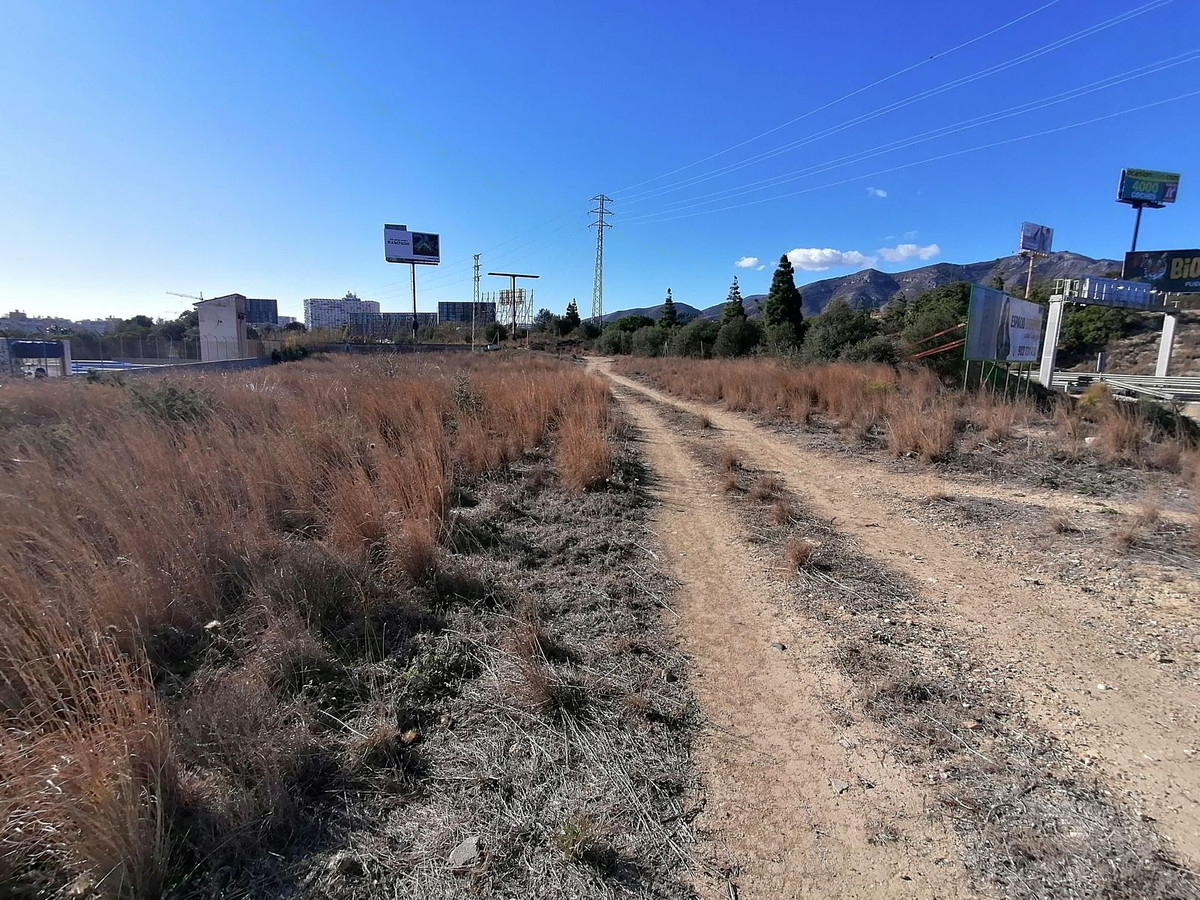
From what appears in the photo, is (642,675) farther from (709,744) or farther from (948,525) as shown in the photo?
(948,525)

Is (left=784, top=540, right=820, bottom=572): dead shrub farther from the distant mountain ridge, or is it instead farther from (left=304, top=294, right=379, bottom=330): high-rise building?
(left=304, top=294, right=379, bottom=330): high-rise building

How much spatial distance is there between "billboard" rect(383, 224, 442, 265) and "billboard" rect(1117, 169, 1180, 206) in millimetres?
65016

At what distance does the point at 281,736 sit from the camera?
6.92 ft

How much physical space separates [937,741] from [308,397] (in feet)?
28.3

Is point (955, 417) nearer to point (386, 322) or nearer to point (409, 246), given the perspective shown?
point (409, 246)

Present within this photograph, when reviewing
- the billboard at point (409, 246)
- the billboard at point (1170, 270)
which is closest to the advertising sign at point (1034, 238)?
the billboard at point (1170, 270)

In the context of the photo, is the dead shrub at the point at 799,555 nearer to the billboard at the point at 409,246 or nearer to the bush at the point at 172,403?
the bush at the point at 172,403

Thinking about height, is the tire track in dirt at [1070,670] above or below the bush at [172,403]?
below

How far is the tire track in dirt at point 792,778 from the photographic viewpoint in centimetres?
174

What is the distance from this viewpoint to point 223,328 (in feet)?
122

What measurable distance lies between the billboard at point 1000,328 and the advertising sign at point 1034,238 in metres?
55.6

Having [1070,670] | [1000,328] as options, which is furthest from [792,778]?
[1000,328]

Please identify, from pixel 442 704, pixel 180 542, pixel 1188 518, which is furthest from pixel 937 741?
pixel 1188 518

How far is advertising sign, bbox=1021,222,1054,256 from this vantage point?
55.5m
